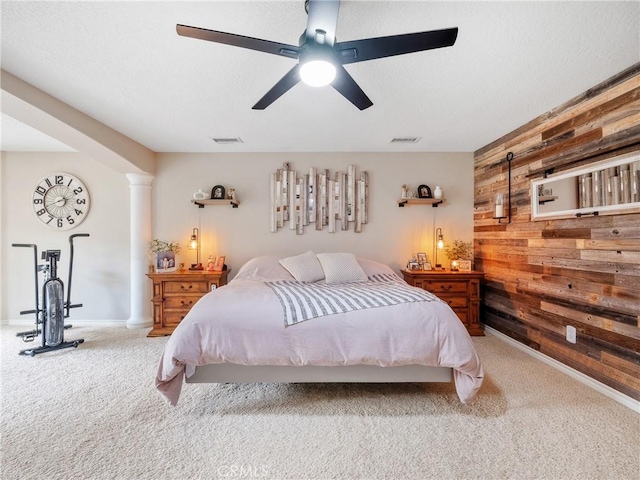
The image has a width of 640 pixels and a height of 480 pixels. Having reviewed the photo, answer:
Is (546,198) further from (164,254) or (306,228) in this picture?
(164,254)

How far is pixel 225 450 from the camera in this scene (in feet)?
5.19

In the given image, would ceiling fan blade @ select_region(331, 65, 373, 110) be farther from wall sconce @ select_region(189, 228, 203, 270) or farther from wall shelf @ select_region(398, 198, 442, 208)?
wall sconce @ select_region(189, 228, 203, 270)

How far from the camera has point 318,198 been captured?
12.7 ft

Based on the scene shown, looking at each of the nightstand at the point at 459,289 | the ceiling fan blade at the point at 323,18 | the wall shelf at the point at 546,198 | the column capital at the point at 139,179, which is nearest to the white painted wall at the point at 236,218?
the column capital at the point at 139,179

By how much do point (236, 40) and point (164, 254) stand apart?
3.00 metres

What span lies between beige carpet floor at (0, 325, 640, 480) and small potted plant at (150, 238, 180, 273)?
1.35 meters

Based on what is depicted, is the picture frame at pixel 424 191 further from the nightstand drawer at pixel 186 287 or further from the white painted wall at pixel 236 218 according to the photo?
the nightstand drawer at pixel 186 287

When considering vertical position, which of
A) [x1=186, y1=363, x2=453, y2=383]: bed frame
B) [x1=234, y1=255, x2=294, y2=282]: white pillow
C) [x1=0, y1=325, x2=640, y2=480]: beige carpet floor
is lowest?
[x1=0, y1=325, x2=640, y2=480]: beige carpet floor

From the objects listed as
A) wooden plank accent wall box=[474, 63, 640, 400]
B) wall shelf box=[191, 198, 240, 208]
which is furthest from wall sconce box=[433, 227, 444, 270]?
wall shelf box=[191, 198, 240, 208]

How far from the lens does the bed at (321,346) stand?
6.09ft

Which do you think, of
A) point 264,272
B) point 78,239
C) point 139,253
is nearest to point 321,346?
point 264,272

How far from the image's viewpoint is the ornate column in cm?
368

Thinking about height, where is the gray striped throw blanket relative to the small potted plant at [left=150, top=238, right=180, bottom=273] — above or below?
below

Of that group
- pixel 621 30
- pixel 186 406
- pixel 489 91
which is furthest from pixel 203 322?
pixel 621 30
